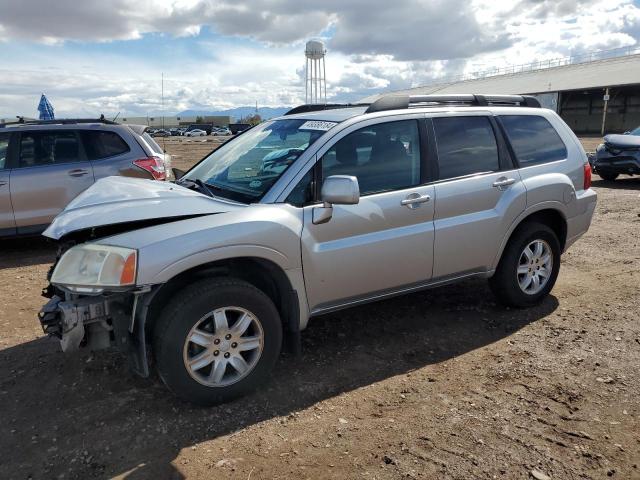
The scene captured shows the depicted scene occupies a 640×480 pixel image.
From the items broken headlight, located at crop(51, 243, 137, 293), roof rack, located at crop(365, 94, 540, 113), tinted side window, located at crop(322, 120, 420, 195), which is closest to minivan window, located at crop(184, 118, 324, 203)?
tinted side window, located at crop(322, 120, 420, 195)

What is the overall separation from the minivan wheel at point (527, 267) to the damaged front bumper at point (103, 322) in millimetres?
3055

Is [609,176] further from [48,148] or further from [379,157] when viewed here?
[48,148]

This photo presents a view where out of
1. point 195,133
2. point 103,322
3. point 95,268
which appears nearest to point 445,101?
point 95,268

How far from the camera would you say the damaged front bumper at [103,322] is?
3010 millimetres

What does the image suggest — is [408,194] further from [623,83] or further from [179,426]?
[623,83]

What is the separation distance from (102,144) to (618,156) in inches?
439

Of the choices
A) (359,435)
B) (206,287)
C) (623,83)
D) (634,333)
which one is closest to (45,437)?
(206,287)

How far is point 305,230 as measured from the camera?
351 cm

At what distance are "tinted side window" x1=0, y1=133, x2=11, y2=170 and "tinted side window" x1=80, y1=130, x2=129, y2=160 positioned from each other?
0.92m

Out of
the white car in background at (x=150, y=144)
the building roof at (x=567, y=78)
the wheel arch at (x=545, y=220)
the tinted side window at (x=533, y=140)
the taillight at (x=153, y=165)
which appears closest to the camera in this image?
the wheel arch at (x=545, y=220)

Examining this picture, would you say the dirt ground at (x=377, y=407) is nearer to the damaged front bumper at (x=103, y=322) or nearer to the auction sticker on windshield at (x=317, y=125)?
the damaged front bumper at (x=103, y=322)

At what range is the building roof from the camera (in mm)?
46353

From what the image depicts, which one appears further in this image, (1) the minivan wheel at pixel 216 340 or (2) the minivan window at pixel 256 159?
(2) the minivan window at pixel 256 159

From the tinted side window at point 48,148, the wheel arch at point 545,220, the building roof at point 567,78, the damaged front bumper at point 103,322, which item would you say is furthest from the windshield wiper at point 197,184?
the building roof at point 567,78
